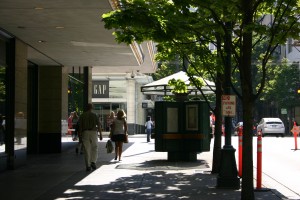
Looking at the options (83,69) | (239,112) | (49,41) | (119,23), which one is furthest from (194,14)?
(239,112)

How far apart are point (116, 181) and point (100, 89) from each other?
32413 millimetres

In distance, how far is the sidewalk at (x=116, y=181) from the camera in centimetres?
982

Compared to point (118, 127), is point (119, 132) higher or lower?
lower

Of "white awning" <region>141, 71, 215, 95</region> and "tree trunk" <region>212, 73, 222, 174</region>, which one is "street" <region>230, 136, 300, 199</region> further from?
"white awning" <region>141, 71, 215, 95</region>

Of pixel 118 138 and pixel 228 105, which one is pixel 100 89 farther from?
pixel 228 105

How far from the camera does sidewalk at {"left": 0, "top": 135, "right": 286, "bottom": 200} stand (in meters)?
9.82

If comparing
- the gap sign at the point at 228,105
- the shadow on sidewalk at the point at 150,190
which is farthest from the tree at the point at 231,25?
the shadow on sidewalk at the point at 150,190

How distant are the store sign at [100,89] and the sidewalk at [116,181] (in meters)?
26.8

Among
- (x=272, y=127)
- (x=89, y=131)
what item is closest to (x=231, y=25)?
(x=89, y=131)

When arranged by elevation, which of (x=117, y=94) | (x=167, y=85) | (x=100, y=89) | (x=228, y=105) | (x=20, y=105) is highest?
(x=100, y=89)

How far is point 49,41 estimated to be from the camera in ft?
52.6

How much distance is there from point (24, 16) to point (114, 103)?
3352cm

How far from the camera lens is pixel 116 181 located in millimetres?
11828

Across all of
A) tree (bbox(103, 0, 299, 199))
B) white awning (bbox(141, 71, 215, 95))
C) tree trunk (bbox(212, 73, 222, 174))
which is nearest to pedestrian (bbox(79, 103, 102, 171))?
tree trunk (bbox(212, 73, 222, 174))
